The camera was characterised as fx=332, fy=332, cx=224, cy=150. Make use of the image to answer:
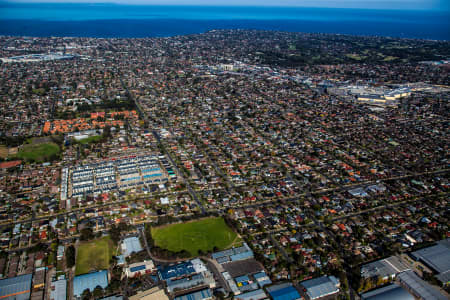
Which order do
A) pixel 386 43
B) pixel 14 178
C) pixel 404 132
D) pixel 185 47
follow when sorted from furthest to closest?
pixel 386 43
pixel 185 47
pixel 404 132
pixel 14 178

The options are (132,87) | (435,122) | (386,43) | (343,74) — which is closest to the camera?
(435,122)

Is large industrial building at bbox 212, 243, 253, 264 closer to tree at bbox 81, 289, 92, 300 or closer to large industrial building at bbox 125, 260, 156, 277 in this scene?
large industrial building at bbox 125, 260, 156, 277

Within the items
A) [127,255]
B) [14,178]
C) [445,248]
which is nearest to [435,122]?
[445,248]

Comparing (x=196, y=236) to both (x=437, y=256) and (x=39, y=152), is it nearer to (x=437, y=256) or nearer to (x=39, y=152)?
(x=437, y=256)

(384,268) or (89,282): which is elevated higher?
(384,268)

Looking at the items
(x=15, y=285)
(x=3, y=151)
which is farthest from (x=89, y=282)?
(x=3, y=151)

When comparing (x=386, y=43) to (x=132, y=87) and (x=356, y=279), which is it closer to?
(x=132, y=87)
